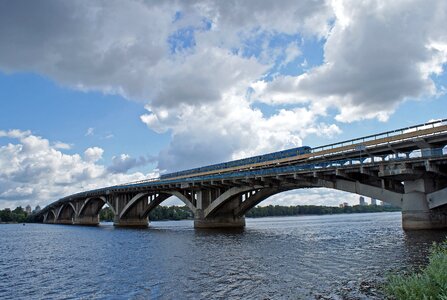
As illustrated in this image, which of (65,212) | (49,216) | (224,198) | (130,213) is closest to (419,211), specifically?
(224,198)

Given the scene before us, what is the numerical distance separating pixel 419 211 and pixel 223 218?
40494mm

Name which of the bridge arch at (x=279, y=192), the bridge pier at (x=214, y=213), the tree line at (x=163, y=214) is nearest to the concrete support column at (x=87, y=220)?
the tree line at (x=163, y=214)

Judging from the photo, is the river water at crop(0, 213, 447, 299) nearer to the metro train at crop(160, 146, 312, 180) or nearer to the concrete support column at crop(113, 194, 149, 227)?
the metro train at crop(160, 146, 312, 180)

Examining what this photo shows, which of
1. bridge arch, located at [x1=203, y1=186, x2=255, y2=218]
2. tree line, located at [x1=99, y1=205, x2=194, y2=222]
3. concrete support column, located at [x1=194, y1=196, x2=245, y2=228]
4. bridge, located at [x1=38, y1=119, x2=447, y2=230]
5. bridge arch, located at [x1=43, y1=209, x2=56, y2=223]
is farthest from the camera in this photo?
tree line, located at [x1=99, y1=205, x2=194, y2=222]

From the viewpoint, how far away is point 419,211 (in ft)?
131

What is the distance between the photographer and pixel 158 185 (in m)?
81.8

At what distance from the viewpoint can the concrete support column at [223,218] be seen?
2896 inches

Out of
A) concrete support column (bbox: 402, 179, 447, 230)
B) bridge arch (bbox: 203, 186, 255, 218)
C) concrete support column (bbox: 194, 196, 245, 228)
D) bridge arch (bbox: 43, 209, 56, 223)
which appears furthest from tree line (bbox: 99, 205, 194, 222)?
concrete support column (bbox: 402, 179, 447, 230)

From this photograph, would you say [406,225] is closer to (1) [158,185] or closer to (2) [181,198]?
(2) [181,198]

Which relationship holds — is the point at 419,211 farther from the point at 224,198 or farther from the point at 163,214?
the point at 163,214

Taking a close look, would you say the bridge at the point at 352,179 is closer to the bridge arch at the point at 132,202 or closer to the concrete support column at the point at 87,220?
the bridge arch at the point at 132,202

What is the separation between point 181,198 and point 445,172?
166ft

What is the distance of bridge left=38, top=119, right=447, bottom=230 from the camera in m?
39.0

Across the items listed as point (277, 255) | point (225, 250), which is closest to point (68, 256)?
point (225, 250)
